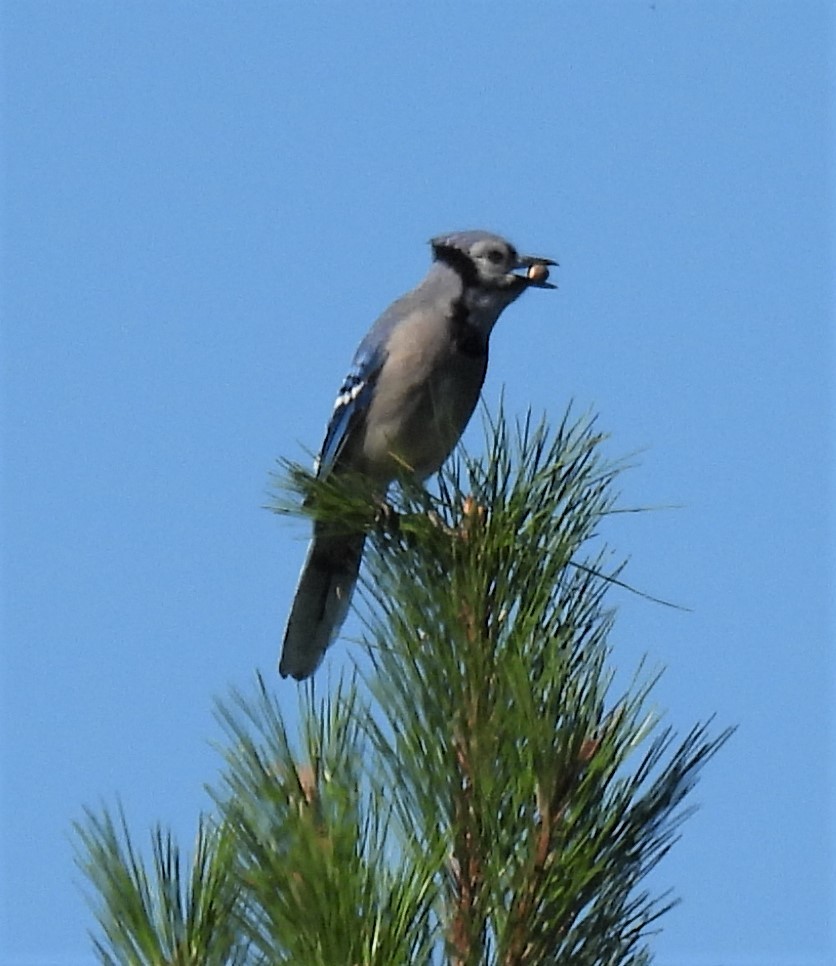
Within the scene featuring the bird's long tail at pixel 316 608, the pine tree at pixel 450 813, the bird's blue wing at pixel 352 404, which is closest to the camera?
the pine tree at pixel 450 813

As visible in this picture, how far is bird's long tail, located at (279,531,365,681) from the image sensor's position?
4020 mm

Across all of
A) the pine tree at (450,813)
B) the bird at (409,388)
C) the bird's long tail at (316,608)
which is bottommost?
the pine tree at (450,813)

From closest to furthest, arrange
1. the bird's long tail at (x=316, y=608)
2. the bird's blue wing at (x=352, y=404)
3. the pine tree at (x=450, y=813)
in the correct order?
the pine tree at (x=450, y=813)
the bird's long tail at (x=316, y=608)
the bird's blue wing at (x=352, y=404)

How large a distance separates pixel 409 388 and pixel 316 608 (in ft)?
1.82

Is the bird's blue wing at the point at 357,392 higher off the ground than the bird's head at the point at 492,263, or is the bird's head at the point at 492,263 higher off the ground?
the bird's head at the point at 492,263

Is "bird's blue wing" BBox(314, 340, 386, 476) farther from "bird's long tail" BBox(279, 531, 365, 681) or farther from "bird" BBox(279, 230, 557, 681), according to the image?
"bird's long tail" BBox(279, 531, 365, 681)

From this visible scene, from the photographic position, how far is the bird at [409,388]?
4074 mm

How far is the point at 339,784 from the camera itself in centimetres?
206

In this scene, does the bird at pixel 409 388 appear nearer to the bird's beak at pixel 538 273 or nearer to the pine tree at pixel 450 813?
the bird's beak at pixel 538 273

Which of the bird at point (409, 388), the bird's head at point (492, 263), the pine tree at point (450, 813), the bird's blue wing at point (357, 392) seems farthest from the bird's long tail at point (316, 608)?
the pine tree at point (450, 813)

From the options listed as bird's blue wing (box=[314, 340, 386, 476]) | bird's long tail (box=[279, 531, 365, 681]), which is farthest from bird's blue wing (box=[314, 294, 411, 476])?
bird's long tail (box=[279, 531, 365, 681])

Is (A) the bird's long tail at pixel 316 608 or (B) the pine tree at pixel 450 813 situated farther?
(A) the bird's long tail at pixel 316 608

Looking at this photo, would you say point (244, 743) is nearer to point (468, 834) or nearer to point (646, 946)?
point (468, 834)

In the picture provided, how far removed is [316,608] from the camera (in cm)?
409
